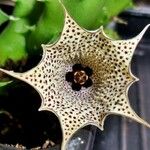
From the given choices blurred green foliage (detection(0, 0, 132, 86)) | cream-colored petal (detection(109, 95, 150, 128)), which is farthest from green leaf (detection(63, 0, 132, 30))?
cream-colored petal (detection(109, 95, 150, 128))

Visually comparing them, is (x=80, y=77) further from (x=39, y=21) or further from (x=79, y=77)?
(x=39, y=21)

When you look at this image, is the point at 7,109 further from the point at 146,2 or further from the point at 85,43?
the point at 146,2

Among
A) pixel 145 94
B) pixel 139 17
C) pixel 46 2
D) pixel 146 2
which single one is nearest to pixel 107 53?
pixel 46 2

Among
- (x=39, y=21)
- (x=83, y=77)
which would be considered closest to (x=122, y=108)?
(x=83, y=77)

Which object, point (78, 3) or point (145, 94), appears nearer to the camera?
point (78, 3)

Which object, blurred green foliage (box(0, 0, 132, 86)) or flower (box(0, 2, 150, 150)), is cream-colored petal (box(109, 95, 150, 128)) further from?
blurred green foliage (box(0, 0, 132, 86))

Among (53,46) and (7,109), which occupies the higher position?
(53,46)

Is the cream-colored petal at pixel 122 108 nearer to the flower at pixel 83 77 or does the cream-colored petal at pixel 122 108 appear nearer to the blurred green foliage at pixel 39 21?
the flower at pixel 83 77
